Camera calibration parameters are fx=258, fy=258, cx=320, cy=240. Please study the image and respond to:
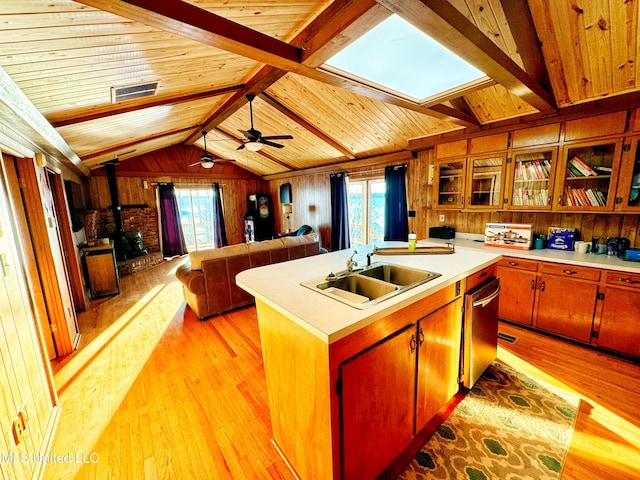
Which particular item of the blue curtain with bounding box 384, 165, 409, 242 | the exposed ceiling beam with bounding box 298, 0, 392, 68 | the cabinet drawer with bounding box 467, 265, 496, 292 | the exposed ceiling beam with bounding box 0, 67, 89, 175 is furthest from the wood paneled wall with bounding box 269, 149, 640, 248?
the exposed ceiling beam with bounding box 0, 67, 89, 175

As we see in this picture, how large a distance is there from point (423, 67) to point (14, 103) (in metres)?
2.69

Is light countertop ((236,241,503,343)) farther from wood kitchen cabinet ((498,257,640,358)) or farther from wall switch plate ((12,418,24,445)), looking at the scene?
wall switch plate ((12,418,24,445))

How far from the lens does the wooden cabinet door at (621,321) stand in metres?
2.20

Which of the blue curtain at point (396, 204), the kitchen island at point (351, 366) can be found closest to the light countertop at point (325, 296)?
the kitchen island at point (351, 366)

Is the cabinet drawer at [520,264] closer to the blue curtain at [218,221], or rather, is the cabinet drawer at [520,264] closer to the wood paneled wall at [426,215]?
the wood paneled wall at [426,215]

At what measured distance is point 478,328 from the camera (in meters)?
1.89

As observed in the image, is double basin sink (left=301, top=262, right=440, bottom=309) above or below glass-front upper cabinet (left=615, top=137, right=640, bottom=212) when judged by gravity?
below

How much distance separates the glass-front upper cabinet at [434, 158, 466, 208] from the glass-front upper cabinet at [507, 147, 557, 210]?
0.55 meters

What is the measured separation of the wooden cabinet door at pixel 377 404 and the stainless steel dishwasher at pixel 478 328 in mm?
646

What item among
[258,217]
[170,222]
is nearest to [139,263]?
[170,222]

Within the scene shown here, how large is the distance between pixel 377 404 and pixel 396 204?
3788 millimetres

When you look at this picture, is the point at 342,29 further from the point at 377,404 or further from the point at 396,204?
the point at 396,204

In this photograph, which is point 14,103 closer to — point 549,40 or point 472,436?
point 472,436

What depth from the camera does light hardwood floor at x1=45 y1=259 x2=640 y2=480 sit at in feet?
4.95
